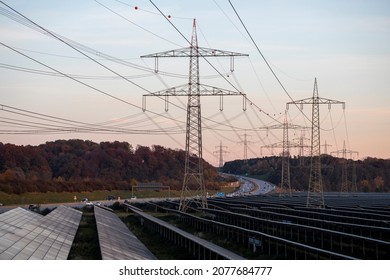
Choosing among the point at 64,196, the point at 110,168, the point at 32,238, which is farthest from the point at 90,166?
the point at 32,238

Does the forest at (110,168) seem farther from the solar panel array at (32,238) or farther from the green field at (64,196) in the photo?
the solar panel array at (32,238)

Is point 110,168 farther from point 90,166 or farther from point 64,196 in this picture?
point 64,196

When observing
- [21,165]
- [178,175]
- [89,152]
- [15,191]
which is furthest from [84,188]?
[178,175]

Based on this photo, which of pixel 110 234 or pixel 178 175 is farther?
pixel 178 175

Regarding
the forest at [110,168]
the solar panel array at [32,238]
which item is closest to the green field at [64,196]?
the forest at [110,168]

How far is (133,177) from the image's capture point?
163000 mm

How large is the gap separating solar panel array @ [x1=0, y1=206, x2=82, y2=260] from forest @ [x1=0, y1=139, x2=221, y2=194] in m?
68.8

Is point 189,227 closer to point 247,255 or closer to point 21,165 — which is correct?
point 247,255

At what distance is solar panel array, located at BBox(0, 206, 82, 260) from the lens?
28.3 metres

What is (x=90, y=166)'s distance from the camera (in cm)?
15638

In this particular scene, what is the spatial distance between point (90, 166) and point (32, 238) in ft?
406

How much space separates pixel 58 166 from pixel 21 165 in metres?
17.3

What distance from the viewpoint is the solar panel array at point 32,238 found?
2833 centimetres

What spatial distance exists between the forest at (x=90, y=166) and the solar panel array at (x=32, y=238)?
A: 68787 mm
